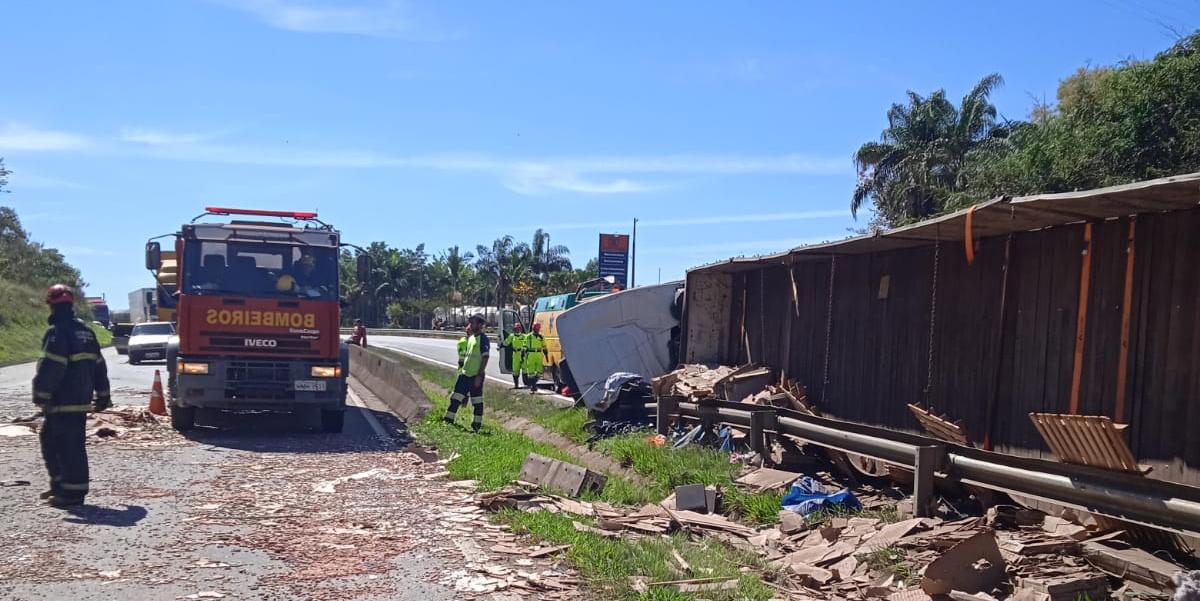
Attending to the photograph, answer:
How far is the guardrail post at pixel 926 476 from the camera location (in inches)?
275

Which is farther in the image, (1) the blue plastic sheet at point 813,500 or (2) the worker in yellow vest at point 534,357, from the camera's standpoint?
(2) the worker in yellow vest at point 534,357

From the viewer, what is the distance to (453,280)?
278ft

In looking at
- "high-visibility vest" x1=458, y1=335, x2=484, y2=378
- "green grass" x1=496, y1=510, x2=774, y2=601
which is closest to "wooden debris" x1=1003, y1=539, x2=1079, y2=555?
"green grass" x1=496, y1=510, x2=774, y2=601

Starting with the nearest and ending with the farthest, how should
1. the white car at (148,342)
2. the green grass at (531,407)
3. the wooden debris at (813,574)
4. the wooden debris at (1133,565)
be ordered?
the wooden debris at (1133,565) → the wooden debris at (813,574) → the green grass at (531,407) → the white car at (148,342)

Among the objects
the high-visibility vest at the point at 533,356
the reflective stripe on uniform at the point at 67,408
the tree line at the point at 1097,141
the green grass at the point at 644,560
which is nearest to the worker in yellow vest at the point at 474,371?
the reflective stripe on uniform at the point at 67,408

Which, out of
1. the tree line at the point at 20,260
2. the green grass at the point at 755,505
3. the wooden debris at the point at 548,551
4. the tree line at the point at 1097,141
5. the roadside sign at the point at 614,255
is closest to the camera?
the wooden debris at the point at 548,551

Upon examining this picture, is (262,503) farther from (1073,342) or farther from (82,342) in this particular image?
(1073,342)

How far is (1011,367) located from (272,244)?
32.5 ft

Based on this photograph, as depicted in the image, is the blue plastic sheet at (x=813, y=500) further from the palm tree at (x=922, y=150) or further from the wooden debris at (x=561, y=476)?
the palm tree at (x=922, y=150)

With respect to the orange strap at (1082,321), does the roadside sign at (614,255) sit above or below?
above

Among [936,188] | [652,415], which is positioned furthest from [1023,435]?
[936,188]

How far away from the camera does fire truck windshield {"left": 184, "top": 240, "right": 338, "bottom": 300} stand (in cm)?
1332

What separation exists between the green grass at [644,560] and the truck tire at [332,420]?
7037mm

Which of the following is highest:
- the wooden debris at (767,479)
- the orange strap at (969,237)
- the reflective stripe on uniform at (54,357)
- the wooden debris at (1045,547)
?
the orange strap at (969,237)
